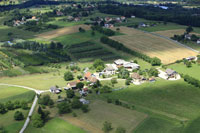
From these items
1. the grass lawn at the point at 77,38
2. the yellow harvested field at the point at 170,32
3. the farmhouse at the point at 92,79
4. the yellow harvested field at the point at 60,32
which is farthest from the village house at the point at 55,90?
the yellow harvested field at the point at 170,32

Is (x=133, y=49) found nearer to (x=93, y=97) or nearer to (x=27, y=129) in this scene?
(x=93, y=97)

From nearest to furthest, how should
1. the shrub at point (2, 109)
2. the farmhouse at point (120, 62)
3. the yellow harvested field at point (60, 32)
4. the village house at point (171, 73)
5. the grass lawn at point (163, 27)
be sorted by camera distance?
the shrub at point (2, 109) < the village house at point (171, 73) < the farmhouse at point (120, 62) < the yellow harvested field at point (60, 32) < the grass lawn at point (163, 27)

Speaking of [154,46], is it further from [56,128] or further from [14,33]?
[14,33]

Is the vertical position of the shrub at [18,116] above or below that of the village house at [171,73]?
below

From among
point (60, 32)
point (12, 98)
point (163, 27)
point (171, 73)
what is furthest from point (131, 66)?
point (60, 32)

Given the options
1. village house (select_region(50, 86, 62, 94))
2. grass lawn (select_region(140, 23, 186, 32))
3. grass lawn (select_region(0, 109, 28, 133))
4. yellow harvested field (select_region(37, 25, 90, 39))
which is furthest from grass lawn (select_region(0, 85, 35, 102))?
grass lawn (select_region(140, 23, 186, 32))

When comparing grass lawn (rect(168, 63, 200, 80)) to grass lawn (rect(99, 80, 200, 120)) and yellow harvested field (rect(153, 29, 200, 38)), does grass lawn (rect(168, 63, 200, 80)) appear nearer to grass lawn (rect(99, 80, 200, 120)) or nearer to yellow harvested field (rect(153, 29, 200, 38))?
grass lawn (rect(99, 80, 200, 120))

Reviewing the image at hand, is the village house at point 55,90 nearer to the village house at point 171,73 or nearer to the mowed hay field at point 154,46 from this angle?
the village house at point 171,73
